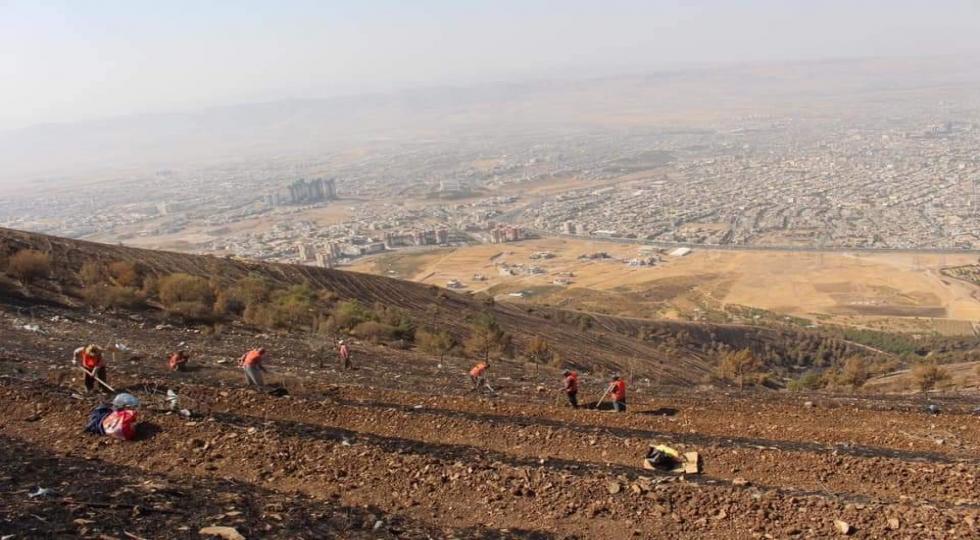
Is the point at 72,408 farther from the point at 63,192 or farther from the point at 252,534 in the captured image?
the point at 63,192

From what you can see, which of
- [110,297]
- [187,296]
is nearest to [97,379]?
[110,297]

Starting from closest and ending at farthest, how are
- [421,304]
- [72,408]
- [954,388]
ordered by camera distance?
1. [72,408]
2. [954,388]
3. [421,304]

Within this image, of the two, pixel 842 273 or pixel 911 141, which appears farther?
pixel 911 141

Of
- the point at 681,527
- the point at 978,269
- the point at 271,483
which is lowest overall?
the point at 978,269

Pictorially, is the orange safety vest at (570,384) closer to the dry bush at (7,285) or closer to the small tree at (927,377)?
the small tree at (927,377)

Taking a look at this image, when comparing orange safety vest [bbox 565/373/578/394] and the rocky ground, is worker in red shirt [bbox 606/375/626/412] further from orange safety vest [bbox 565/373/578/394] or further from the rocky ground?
orange safety vest [bbox 565/373/578/394]

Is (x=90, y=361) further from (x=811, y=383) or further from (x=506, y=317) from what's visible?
(x=506, y=317)

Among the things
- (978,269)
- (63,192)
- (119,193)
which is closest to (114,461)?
(978,269)
